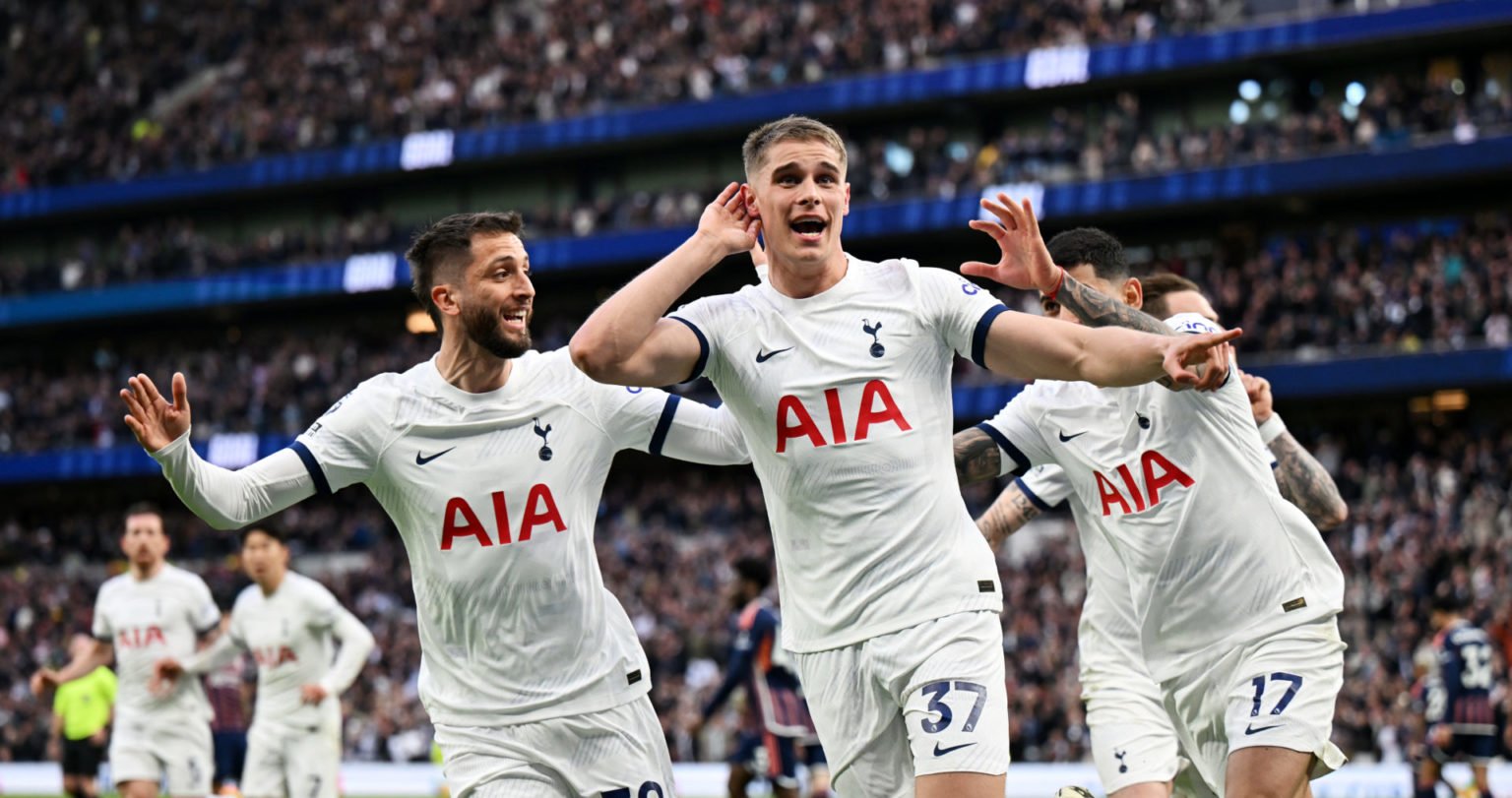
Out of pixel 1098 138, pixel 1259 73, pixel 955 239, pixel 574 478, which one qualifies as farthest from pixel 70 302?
pixel 574 478

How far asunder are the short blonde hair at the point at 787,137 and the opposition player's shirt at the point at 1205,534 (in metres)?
1.78

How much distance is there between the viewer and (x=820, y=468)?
559cm

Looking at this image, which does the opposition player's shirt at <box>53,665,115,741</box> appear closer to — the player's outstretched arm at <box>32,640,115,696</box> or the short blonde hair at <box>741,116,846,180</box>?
the player's outstretched arm at <box>32,640,115,696</box>

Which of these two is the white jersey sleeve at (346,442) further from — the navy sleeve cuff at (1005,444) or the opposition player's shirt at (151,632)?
the opposition player's shirt at (151,632)

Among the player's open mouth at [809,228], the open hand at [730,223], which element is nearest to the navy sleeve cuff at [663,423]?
the open hand at [730,223]

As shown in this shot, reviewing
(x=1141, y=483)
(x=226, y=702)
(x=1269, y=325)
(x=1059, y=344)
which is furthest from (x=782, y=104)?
(x=1059, y=344)

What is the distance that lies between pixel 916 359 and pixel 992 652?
94 centimetres

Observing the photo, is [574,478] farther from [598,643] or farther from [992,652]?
[992,652]

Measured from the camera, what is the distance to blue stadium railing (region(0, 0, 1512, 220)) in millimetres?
34625

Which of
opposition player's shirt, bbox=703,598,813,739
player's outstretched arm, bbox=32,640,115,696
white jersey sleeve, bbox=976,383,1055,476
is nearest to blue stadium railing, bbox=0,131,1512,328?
opposition player's shirt, bbox=703,598,813,739

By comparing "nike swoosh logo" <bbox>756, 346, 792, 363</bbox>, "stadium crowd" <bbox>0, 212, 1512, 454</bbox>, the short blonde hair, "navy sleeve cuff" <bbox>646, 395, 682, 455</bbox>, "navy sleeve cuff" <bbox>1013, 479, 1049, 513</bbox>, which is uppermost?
"stadium crowd" <bbox>0, 212, 1512, 454</bbox>

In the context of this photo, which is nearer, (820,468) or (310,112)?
(820,468)

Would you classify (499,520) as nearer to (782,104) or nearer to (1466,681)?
(1466,681)

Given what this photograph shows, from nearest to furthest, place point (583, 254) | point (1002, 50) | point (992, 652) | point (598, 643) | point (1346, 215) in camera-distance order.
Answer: point (992, 652), point (598, 643), point (1346, 215), point (1002, 50), point (583, 254)
